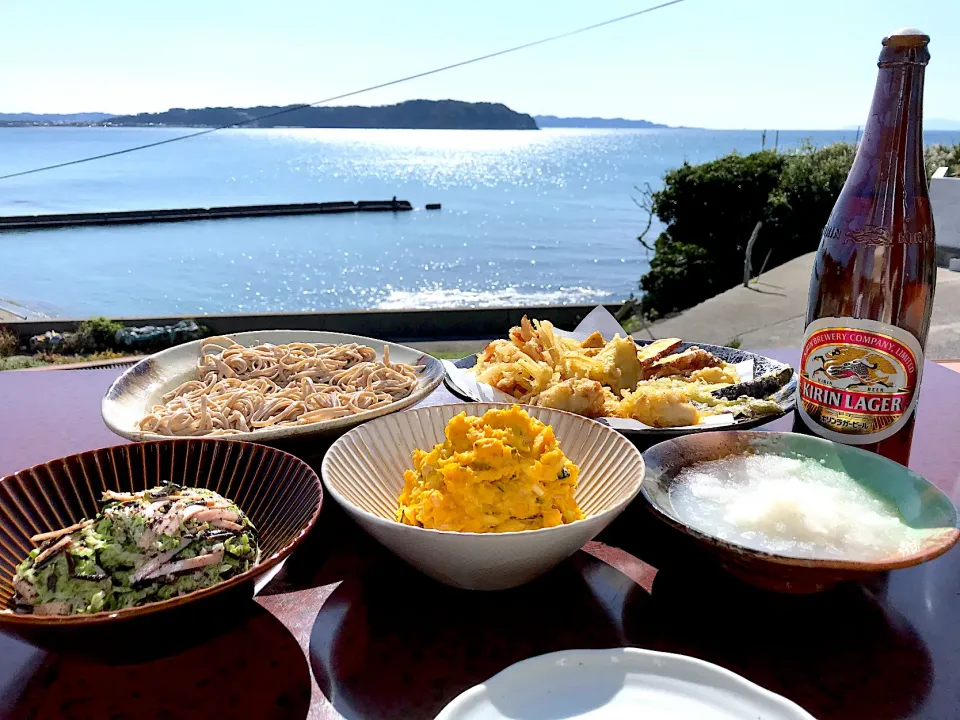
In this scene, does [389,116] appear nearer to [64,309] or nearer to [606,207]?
[606,207]

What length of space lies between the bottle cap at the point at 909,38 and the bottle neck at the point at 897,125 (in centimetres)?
1

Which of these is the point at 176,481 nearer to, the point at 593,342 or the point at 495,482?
the point at 495,482

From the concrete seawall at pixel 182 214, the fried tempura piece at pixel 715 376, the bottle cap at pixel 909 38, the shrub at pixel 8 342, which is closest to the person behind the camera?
the bottle cap at pixel 909 38

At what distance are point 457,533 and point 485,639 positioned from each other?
196mm

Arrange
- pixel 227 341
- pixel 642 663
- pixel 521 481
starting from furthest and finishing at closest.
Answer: pixel 227 341, pixel 521 481, pixel 642 663

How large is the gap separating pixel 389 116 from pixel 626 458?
584 feet

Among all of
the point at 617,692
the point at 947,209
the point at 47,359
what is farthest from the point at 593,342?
the point at 47,359

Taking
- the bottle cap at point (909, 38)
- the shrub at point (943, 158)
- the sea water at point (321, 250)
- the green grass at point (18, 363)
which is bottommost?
the sea water at point (321, 250)

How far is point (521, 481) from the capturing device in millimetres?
1119

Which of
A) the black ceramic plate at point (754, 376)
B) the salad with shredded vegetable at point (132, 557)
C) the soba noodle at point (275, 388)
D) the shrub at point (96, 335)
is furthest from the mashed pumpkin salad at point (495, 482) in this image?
the shrub at point (96, 335)

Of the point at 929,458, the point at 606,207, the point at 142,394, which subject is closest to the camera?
the point at 929,458

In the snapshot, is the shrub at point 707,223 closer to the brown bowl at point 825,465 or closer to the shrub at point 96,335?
the shrub at point 96,335

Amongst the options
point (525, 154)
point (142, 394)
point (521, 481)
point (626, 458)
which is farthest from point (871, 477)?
point (525, 154)

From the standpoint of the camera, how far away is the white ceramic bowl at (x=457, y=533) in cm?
100
